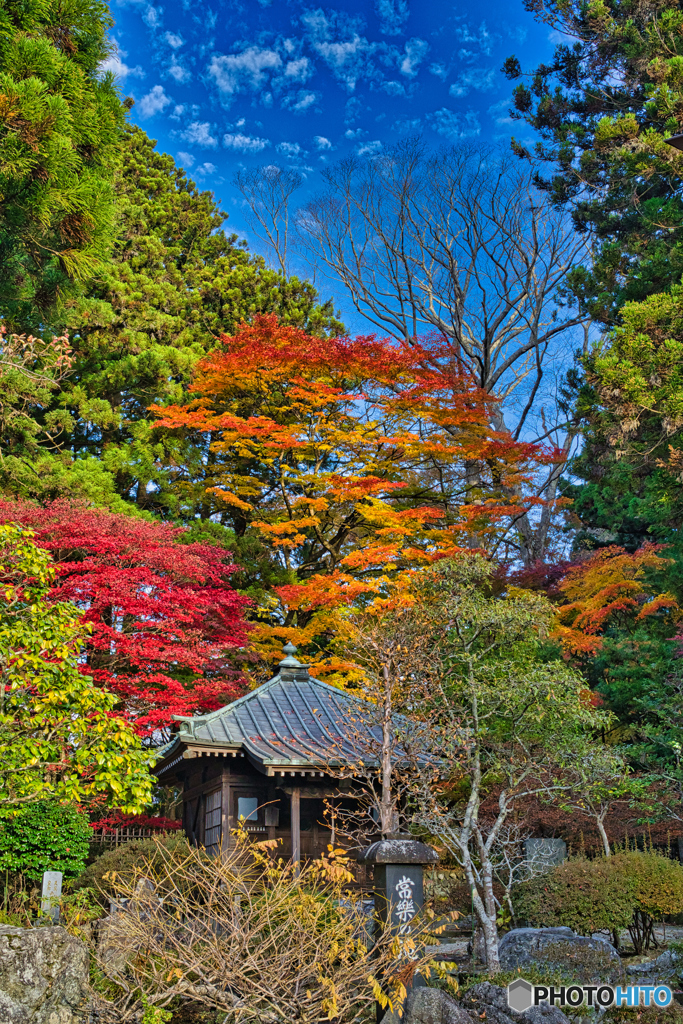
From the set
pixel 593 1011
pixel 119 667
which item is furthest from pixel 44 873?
pixel 593 1011

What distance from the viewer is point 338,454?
1834 centimetres

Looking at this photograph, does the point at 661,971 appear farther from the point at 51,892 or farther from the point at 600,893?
the point at 51,892

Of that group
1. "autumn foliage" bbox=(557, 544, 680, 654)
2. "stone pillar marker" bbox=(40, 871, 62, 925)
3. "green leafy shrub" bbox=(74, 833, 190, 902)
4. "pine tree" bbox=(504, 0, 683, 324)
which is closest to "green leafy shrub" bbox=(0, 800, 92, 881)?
"stone pillar marker" bbox=(40, 871, 62, 925)

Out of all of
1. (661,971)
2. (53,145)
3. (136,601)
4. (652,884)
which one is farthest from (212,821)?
(53,145)

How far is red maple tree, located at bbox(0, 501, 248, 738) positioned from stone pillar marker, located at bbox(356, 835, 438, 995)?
6.39 m

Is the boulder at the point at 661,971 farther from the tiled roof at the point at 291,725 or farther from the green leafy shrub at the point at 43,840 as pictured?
the green leafy shrub at the point at 43,840

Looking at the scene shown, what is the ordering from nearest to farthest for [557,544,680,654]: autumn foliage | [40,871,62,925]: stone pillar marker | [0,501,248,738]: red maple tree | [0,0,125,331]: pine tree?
[0,0,125,331]: pine tree, [40,871,62,925]: stone pillar marker, [0,501,248,738]: red maple tree, [557,544,680,654]: autumn foliage

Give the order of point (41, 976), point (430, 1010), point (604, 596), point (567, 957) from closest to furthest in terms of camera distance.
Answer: point (430, 1010) → point (41, 976) → point (567, 957) → point (604, 596)

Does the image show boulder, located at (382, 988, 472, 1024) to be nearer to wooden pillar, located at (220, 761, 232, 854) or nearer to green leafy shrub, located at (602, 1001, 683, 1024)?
green leafy shrub, located at (602, 1001, 683, 1024)

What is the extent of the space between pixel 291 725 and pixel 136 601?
3541 mm

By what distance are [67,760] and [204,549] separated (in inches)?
317

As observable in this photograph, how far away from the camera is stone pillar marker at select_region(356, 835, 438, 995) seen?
6.92 metres

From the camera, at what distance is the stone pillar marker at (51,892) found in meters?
9.62

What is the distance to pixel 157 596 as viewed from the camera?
1366 cm
